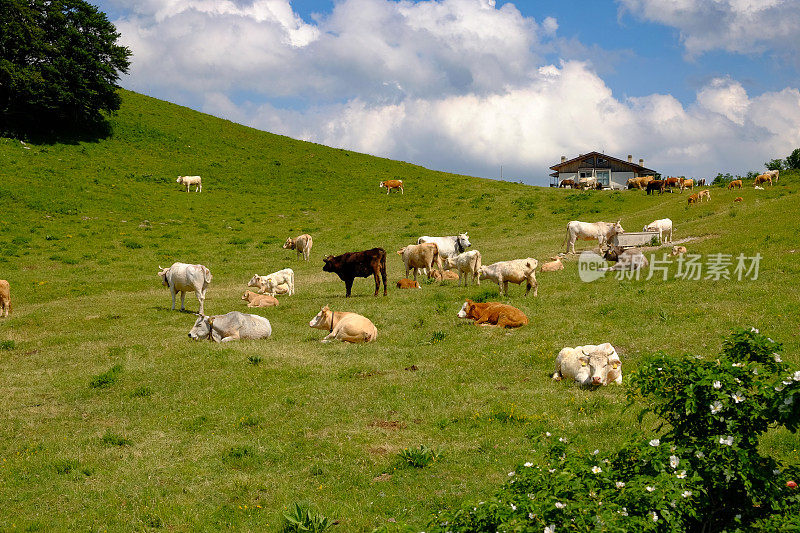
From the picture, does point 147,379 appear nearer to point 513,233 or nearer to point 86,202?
point 513,233

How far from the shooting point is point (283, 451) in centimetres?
990

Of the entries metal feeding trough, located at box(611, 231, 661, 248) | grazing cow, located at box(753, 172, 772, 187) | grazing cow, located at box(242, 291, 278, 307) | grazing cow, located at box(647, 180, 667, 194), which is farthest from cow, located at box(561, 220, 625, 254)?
grazing cow, located at box(753, 172, 772, 187)

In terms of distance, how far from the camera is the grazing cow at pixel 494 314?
1692 cm

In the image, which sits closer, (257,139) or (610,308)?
(610,308)

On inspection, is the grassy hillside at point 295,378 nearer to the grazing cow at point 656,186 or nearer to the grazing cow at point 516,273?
the grazing cow at point 516,273

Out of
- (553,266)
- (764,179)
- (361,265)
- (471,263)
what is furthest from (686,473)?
(764,179)

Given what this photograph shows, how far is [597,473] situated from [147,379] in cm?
1128

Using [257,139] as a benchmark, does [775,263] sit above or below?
below

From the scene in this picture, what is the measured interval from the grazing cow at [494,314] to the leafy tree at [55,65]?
47.2m

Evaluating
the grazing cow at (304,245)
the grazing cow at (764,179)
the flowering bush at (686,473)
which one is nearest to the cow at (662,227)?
the grazing cow at (304,245)

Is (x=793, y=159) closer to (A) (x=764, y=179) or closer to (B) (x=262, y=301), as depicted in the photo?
(A) (x=764, y=179)

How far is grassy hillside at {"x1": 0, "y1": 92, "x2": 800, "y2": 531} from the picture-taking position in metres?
8.63

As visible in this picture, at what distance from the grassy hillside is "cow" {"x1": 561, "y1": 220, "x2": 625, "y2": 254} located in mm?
1963

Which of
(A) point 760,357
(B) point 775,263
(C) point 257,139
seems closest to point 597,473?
(A) point 760,357
